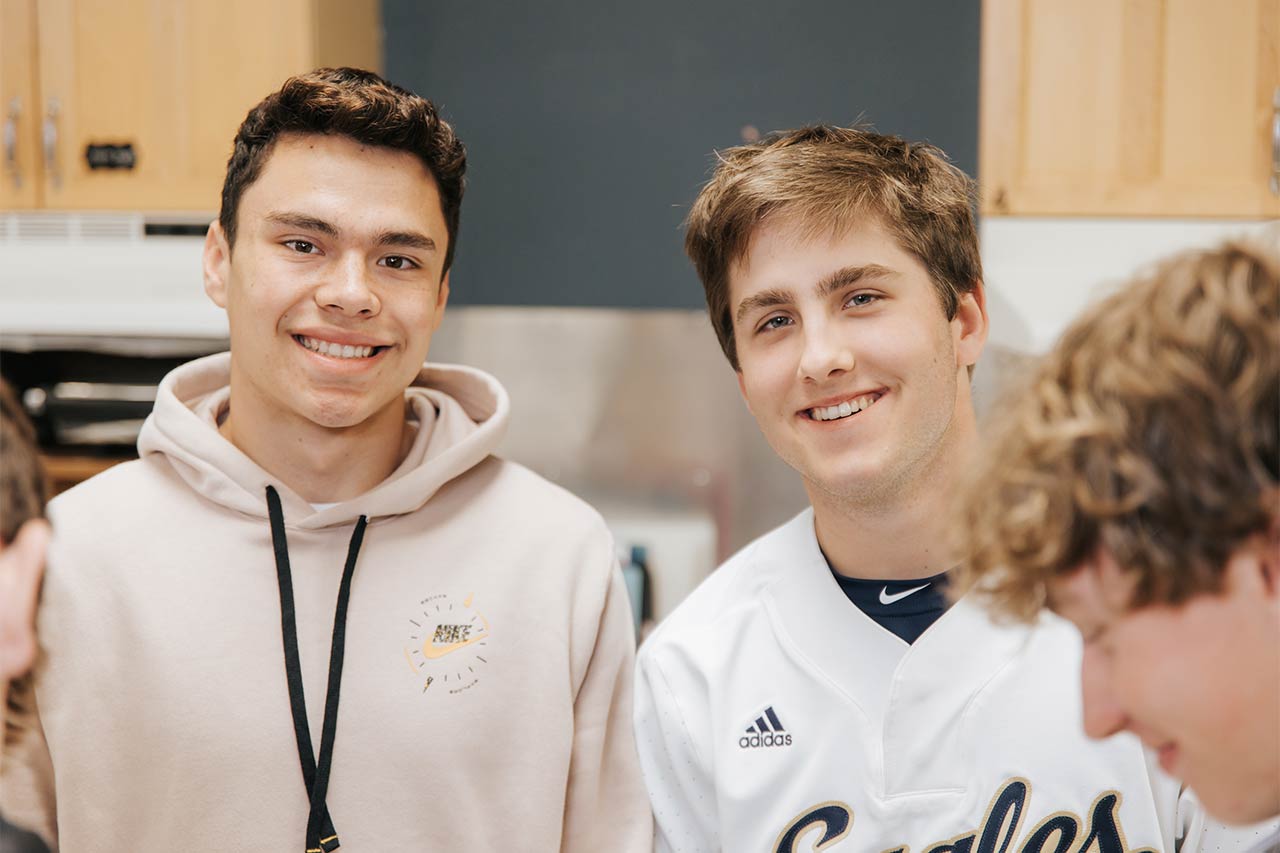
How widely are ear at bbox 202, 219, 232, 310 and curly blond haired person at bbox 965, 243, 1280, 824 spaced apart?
3.13ft

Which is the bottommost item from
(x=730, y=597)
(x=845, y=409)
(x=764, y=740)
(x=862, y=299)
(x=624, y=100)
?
(x=764, y=740)

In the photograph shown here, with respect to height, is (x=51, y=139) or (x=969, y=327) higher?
(x=51, y=139)

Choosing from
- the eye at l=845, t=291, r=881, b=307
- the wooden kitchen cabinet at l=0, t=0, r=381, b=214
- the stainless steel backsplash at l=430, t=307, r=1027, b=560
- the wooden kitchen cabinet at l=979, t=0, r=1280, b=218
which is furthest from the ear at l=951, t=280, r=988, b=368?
the wooden kitchen cabinet at l=0, t=0, r=381, b=214

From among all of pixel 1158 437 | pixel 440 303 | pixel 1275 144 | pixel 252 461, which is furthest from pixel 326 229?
pixel 1275 144

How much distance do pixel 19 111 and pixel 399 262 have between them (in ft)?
4.78

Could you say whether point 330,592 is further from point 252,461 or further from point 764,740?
point 764,740

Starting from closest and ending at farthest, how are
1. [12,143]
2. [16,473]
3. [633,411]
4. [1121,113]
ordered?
1. [16,473]
2. [1121,113]
3. [12,143]
4. [633,411]

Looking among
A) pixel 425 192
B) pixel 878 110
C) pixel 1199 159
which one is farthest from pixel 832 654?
pixel 878 110

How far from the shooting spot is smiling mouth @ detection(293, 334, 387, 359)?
48.2 inches

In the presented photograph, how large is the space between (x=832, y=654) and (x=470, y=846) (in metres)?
0.42

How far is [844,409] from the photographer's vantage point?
1.16m

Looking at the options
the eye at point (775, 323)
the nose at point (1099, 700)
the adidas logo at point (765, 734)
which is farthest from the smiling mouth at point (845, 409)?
the nose at point (1099, 700)

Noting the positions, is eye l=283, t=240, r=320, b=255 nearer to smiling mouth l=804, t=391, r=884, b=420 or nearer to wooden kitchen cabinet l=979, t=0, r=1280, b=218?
smiling mouth l=804, t=391, r=884, b=420

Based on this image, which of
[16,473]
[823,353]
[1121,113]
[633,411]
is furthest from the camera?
[633,411]
